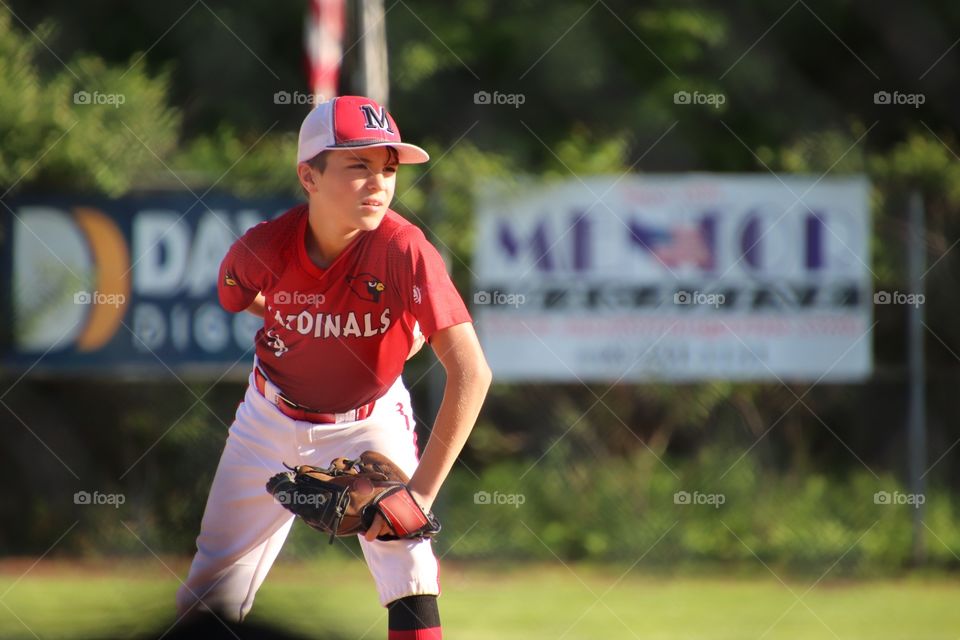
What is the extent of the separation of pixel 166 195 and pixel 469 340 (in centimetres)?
426

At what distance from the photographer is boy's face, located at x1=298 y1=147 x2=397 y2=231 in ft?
10.5

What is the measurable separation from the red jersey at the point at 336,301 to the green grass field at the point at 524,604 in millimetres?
1669

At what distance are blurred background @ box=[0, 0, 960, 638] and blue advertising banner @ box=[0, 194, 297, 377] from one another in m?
0.01

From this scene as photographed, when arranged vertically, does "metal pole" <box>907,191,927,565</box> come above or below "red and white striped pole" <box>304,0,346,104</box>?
below

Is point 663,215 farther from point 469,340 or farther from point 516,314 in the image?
point 469,340

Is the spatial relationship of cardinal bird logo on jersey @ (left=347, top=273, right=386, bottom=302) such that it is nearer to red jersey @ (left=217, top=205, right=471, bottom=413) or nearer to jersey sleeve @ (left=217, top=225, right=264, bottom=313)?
red jersey @ (left=217, top=205, right=471, bottom=413)

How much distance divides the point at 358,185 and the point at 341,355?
20.8 inches

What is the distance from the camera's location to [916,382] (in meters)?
7.14

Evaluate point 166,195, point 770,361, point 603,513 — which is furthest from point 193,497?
point 770,361

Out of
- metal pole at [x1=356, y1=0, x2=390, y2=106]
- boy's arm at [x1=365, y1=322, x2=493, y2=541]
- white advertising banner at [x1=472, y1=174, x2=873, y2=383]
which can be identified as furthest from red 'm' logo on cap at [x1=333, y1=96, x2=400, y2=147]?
white advertising banner at [x1=472, y1=174, x2=873, y2=383]

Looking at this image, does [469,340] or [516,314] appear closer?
[469,340]

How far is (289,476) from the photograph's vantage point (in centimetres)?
342

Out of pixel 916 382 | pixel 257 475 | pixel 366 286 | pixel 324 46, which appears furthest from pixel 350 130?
pixel 916 382

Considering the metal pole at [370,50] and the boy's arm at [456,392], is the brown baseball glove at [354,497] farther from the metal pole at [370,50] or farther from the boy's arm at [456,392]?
the metal pole at [370,50]
